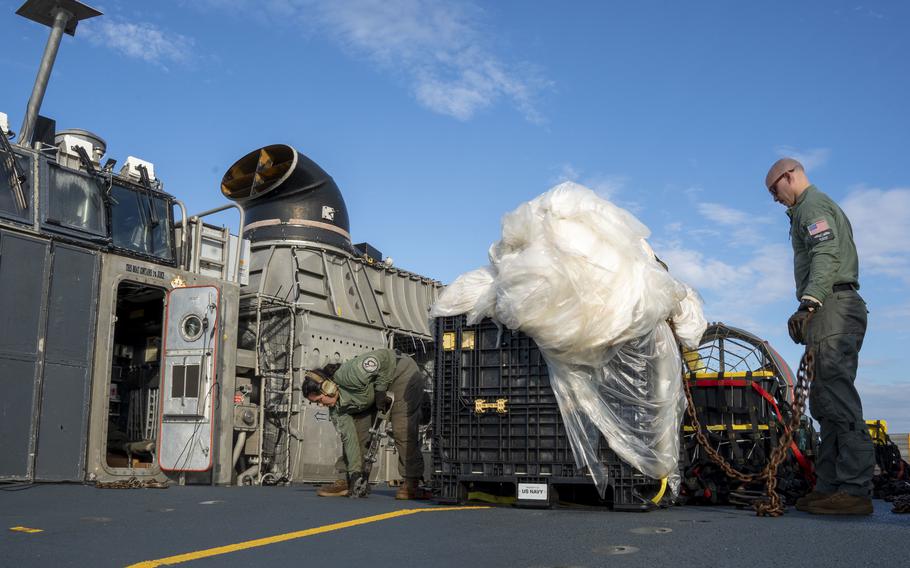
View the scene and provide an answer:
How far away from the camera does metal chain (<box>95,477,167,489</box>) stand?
775 cm

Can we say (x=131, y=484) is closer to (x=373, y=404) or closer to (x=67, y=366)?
(x=67, y=366)

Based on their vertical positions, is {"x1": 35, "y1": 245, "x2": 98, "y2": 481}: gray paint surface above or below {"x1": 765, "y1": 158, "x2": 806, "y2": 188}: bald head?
below

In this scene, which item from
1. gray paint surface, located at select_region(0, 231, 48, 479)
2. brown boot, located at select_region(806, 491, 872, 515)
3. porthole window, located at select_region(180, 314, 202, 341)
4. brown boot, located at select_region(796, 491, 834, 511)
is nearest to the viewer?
brown boot, located at select_region(806, 491, 872, 515)

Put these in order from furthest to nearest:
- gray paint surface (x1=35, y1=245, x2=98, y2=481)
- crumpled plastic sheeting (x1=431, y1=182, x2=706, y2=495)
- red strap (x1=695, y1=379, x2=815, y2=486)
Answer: gray paint surface (x1=35, y1=245, x2=98, y2=481) → red strap (x1=695, y1=379, x2=815, y2=486) → crumpled plastic sheeting (x1=431, y1=182, x2=706, y2=495)

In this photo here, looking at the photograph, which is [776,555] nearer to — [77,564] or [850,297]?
[850,297]

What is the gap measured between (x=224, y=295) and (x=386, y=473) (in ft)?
13.9

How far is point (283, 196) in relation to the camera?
42.6 feet

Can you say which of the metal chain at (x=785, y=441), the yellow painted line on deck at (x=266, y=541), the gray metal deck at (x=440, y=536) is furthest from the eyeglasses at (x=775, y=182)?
the yellow painted line on deck at (x=266, y=541)

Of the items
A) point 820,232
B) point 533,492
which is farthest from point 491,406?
point 820,232

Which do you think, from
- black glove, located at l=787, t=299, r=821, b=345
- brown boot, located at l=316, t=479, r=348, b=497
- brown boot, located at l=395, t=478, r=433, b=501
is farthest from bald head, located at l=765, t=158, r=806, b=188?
brown boot, located at l=316, t=479, r=348, b=497

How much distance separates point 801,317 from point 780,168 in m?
1.26

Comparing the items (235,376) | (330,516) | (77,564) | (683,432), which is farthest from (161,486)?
(683,432)

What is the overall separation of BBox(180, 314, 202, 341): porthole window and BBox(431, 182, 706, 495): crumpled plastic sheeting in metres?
4.64

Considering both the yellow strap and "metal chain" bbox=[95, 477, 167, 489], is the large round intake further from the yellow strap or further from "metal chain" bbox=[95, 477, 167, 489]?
the yellow strap
